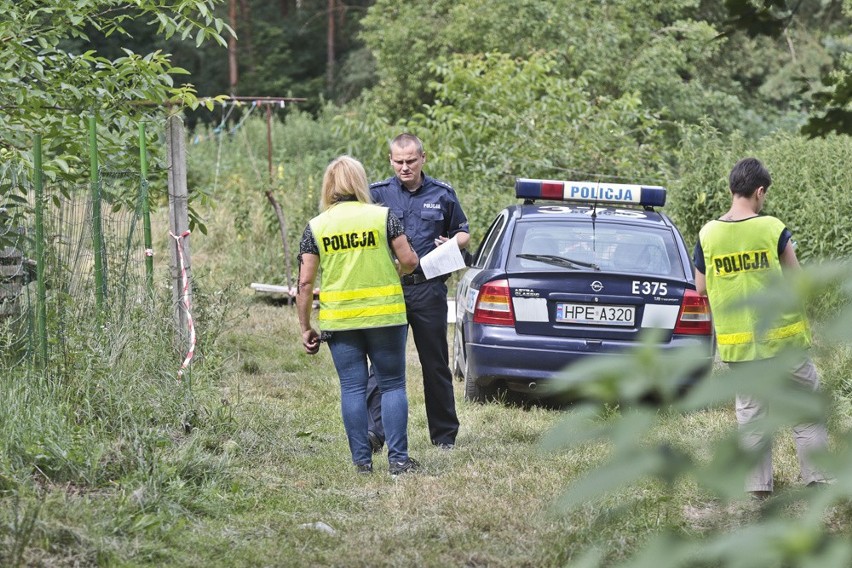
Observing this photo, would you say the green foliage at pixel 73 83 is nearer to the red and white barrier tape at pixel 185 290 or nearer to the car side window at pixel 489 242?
the red and white barrier tape at pixel 185 290

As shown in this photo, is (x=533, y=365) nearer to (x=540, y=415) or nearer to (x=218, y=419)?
(x=540, y=415)

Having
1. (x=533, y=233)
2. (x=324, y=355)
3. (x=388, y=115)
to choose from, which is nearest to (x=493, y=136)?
(x=324, y=355)

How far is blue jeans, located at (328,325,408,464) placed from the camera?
19.9ft

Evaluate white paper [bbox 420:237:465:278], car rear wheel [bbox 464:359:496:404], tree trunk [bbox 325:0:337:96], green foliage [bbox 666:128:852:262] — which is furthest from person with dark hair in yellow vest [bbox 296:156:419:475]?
tree trunk [bbox 325:0:337:96]

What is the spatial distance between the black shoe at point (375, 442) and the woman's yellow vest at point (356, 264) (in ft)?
3.98

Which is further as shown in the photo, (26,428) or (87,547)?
(26,428)

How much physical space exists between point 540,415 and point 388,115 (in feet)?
78.1

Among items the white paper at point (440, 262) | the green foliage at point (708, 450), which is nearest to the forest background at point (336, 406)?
the green foliage at point (708, 450)

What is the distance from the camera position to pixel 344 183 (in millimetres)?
5902

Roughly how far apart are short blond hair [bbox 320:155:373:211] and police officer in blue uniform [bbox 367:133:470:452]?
670mm

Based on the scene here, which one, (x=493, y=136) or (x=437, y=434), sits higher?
(x=493, y=136)

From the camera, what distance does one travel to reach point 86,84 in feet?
25.7

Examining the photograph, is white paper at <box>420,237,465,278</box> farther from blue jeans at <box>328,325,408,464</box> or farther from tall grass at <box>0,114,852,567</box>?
tall grass at <box>0,114,852,567</box>

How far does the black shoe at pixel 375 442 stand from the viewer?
6961 millimetres
